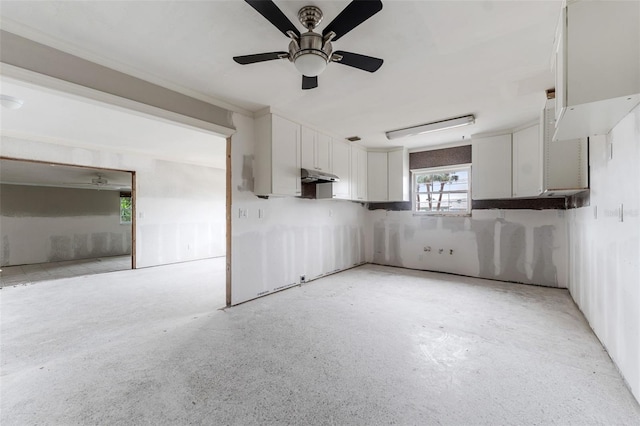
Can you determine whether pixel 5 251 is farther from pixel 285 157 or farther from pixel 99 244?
pixel 285 157

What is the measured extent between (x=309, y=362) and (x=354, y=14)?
2471 millimetres

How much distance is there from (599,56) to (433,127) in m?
2.59

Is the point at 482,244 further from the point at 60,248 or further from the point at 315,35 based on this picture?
the point at 60,248

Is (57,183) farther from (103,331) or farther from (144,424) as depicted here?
(144,424)

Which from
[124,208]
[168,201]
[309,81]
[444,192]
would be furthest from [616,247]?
[124,208]

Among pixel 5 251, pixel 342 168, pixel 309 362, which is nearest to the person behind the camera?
pixel 309 362

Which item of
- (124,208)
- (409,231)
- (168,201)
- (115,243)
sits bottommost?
(115,243)

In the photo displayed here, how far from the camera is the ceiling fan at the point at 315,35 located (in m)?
A: 1.42

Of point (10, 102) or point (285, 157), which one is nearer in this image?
point (10, 102)

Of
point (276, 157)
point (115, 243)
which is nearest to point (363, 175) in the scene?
point (276, 157)

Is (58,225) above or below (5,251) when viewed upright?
above

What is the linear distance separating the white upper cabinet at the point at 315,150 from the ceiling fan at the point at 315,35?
200 cm

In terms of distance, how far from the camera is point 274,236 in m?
3.87

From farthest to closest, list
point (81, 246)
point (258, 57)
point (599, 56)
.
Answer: point (81, 246) → point (258, 57) → point (599, 56)
